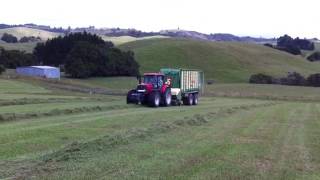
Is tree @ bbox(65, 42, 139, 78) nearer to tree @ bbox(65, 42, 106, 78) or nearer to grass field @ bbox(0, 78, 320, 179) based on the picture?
tree @ bbox(65, 42, 106, 78)

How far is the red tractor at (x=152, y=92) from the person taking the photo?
1731 inches

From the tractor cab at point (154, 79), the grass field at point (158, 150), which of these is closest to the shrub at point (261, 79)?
the tractor cab at point (154, 79)

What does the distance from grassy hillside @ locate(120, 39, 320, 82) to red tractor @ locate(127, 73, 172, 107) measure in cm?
8397

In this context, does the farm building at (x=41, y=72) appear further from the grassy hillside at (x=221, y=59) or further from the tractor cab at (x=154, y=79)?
the tractor cab at (x=154, y=79)

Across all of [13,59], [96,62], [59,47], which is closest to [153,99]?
[96,62]

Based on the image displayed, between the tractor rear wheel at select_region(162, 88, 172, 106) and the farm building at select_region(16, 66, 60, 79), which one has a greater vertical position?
the farm building at select_region(16, 66, 60, 79)

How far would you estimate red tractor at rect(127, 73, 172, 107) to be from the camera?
43969 mm

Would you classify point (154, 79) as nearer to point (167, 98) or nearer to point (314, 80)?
point (167, 98)

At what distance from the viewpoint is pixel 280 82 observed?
113 m

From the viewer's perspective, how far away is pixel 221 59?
151000mm

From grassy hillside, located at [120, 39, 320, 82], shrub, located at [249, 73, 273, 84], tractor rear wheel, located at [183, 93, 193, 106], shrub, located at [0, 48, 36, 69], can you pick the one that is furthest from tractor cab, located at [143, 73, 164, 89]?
shrub, located at [0, 48, 36, 69]

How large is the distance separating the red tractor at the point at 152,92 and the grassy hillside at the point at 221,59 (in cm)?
8397

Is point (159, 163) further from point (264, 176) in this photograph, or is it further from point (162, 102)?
point (162, 102)

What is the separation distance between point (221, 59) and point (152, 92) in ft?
356
